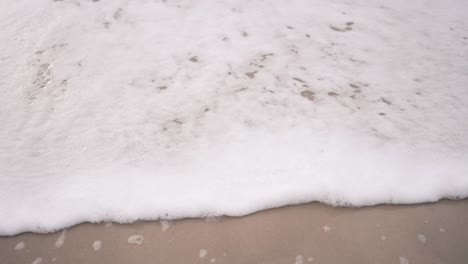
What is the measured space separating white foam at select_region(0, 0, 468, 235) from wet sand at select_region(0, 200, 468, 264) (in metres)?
0.04

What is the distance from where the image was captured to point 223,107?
154 centimetres

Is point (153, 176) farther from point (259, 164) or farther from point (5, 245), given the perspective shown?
point (5, 245)

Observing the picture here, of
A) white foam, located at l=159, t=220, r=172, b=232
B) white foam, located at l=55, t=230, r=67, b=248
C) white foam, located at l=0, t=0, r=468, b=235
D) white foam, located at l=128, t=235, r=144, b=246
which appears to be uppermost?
white foam, located at l=0, t=0, r=468, b=235

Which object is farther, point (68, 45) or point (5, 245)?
point (68, 45)

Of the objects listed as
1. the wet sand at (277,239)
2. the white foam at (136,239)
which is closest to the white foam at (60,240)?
the wet sand at (277,239)

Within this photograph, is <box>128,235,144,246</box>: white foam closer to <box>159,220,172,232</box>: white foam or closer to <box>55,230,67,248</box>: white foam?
<box>159,220,172,232</box>: white foam

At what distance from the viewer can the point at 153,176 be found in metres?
1.28

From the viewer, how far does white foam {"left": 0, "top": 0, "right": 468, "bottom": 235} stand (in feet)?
4.07

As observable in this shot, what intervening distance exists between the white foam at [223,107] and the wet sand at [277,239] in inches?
1.8

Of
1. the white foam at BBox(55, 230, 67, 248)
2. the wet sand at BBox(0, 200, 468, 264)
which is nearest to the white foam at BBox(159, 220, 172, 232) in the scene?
the wet sand at BBox(0, 200, 468, 264)

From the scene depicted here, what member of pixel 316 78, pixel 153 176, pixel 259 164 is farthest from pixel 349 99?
pixel 153 176

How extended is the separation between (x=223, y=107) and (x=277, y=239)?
0.64 metres

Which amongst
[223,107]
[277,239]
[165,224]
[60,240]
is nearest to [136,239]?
[165,224]

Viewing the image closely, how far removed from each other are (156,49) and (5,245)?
1.09 metres
